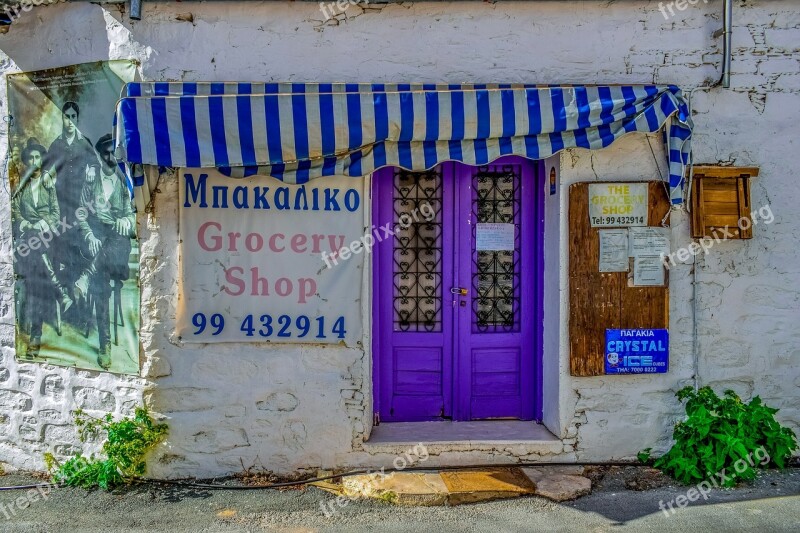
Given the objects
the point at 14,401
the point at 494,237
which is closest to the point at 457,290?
the point at 494,237

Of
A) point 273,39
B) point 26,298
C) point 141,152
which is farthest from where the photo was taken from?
point 26,298

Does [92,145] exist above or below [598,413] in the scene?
above

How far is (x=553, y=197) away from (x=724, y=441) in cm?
222

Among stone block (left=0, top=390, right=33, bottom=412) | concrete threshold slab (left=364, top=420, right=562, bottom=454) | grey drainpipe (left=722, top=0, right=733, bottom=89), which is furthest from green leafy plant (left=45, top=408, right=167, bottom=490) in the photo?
grey drainpipe (left=722, top=0, right=733, bottom=89)

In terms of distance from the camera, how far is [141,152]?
4875 mm

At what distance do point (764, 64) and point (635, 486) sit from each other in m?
3.40

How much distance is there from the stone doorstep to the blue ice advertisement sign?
34.6 inches

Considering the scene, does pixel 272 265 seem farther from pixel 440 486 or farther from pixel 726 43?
pixel 726 43

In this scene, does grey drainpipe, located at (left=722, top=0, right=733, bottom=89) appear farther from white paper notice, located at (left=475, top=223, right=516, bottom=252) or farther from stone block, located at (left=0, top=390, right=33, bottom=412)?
stone block, located at (left=0, top=390, right=33, bottom=412)

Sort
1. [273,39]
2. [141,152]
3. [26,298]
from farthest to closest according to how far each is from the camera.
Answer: [26,298], [273,39], [141,152]

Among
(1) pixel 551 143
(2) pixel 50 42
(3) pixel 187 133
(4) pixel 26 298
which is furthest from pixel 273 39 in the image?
(4) pixel 26 298

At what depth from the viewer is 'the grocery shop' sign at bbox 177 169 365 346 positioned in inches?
209

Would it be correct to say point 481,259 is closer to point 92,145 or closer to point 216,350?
point 216,350

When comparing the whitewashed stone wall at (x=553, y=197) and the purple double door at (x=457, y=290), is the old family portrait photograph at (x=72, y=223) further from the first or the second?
the purple double door at (x=457, y=290)
